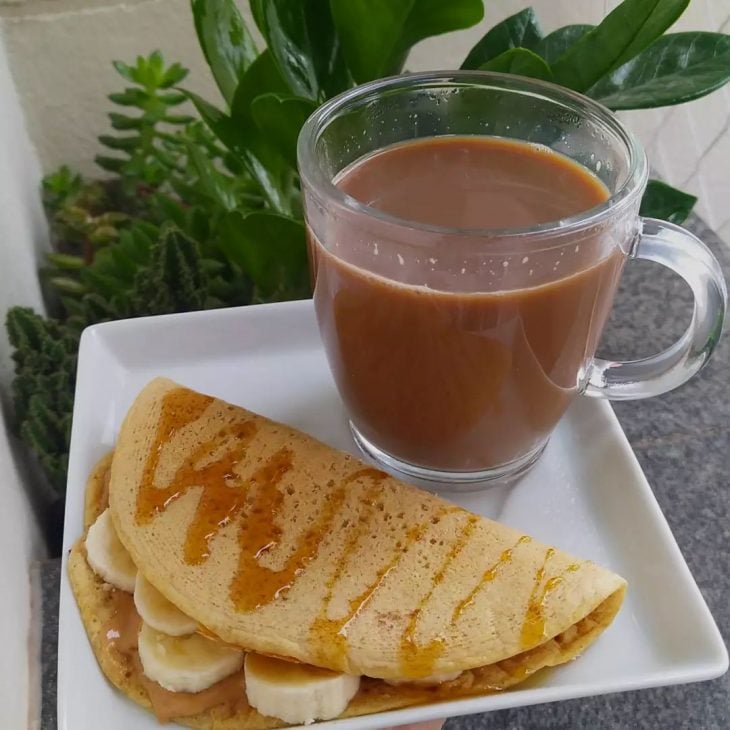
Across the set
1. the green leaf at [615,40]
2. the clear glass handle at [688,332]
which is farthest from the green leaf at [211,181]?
the clear glass handle at [688,332]

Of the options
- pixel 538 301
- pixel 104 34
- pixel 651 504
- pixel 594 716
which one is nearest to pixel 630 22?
pixel 538 301

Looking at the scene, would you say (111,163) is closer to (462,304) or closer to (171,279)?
(171,279)

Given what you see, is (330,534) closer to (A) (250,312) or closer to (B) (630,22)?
(A) (250,312)

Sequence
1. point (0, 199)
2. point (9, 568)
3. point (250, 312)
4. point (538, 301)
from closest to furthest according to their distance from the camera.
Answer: point (538, 301), point (9, 568), point (250, 312), point (0, 199)

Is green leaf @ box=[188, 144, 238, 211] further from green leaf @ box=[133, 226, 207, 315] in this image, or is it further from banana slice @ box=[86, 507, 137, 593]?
banana slice @ box=[86, 507, 137, 593]

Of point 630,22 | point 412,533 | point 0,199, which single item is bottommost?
point 412,533

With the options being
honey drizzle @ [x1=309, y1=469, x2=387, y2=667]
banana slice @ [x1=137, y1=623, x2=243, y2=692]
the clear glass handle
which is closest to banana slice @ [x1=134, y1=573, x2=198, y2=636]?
banana slice @ [x1=137, y1=623, x2=243, y2=692]

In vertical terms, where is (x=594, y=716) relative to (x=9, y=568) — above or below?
below

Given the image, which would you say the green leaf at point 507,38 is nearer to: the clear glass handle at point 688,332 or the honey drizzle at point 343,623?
the clear glass handle at point 688,332
